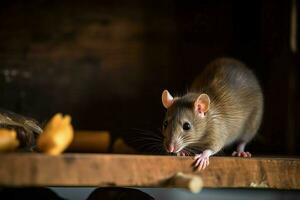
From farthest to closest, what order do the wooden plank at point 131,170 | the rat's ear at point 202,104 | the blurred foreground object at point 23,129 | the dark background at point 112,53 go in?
the dark background at point 112,53 → the rat's ear at point 202,104 → the blurred foreground object at point 23,129 → the wooden plank at point 131,170

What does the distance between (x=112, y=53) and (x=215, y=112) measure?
0.58 m

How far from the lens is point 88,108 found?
199 centimetres

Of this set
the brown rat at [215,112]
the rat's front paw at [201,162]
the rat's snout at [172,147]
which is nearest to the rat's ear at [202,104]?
the brown rat at [215,112]

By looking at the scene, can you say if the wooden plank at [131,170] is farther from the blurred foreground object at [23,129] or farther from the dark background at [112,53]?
the dark background at [112,53]

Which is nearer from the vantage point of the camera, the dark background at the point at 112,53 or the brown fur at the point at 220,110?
the brown fur at the point at 220,110

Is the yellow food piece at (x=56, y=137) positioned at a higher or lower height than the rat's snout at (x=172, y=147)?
higher

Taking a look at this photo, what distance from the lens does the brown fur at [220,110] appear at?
1.49 metres

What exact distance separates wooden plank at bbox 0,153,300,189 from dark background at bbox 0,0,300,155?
0.66 meters

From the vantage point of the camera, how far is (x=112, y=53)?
6.61ft

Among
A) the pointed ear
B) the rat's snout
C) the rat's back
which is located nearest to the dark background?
the rat's back

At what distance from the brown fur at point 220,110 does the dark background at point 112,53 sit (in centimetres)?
23

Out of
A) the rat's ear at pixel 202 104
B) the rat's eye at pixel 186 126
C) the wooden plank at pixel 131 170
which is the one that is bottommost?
the wooden plank at pixel 131 170

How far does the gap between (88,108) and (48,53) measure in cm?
25

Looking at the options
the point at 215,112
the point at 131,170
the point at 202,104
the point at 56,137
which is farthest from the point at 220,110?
the point at 56,137
